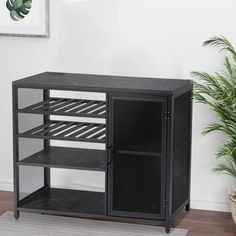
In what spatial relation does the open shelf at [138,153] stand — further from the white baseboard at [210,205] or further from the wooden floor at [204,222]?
the white baseboard at [210,205]

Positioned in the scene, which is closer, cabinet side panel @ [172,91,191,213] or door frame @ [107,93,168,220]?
door frame @ [107,93,168,220]

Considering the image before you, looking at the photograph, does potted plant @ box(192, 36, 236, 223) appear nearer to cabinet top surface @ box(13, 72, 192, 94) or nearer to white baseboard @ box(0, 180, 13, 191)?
cabinet top surface @ box(13, 72, 192, 94)

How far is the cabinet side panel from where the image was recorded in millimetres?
3633

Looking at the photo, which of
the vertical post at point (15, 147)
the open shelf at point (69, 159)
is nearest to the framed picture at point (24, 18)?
the vertical post at point (15, 147)

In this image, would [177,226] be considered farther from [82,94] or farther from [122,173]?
[82,94]

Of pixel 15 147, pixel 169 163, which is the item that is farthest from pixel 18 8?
pixel 169 163

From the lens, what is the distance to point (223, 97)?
361cm

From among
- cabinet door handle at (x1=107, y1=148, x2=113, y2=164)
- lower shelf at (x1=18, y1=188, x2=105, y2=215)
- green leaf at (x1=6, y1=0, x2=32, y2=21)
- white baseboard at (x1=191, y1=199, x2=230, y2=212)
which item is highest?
green leaf at (x1=6, y1=0, x2=32, y2=21)

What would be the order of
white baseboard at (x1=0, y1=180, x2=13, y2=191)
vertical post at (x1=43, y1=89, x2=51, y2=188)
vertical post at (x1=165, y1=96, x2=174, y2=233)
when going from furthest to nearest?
white baseboard at (x1=0, y1=180, x2=13, y2=191) → vertical post at (x1=43, y1=89, x2=51, y2=188) → vertical post at (x1=165, y1=96, x2=174, y2=233)

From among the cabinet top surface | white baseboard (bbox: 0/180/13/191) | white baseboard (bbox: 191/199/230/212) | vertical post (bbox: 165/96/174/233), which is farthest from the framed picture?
white baseboard (bbox: 191/199/230/212)

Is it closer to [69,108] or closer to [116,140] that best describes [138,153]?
[116,140]

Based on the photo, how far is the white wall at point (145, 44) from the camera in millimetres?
3867

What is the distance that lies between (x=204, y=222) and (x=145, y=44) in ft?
3.37

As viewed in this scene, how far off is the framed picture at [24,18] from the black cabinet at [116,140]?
36 centimetres
